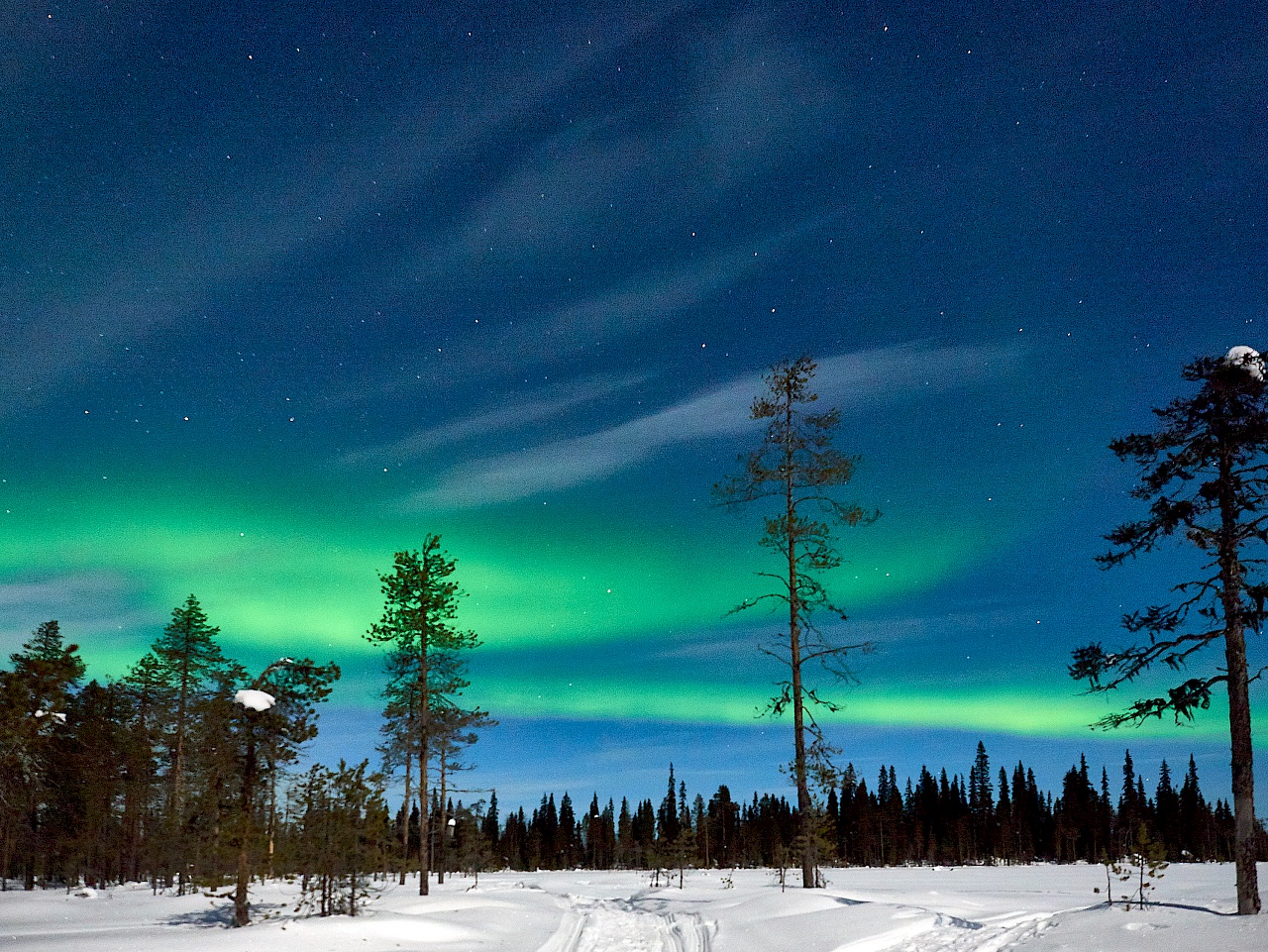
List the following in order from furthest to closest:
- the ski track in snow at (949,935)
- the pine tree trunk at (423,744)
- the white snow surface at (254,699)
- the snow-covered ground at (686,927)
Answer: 1. the pine tree trunk at (423,744)
2. the white snow surface at (254,699)
3. the ski track in snow at (949,935)
4. the snow-covered ground at (686,927)

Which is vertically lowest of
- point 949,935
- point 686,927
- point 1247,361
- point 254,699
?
point 686,927

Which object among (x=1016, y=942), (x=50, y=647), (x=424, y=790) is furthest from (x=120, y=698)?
(x=1016, y=942)

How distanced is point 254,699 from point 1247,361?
23097 millimetres

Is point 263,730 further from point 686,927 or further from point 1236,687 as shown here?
point 1236,687

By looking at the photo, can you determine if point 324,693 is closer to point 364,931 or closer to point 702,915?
point 364,931

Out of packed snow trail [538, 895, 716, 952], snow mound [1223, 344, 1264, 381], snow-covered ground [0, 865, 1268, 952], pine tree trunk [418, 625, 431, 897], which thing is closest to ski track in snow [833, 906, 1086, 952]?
snow-covered ground [0, 865, 1268, 952]

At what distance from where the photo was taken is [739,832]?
403 ft

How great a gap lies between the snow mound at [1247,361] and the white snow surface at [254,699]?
22.6m

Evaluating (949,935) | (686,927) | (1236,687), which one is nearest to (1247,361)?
(1236,687)

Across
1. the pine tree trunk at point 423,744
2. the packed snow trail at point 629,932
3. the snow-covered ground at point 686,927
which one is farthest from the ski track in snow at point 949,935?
the pine tree trunk at point 423,744

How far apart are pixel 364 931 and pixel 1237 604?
18.7 m

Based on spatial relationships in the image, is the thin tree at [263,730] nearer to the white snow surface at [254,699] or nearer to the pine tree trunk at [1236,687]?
the white snow surface at [254,699]

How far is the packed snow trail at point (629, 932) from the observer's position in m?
16.3

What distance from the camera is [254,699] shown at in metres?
20.9
